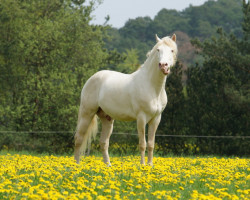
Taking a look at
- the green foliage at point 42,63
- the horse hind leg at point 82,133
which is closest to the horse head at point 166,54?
the horse hind leg at point 82,133

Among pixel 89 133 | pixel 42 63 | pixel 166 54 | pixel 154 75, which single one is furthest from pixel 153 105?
pixel 42 63

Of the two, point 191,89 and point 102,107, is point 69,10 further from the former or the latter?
point 102,107

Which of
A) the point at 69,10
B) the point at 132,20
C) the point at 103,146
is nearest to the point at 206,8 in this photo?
the point at 132,20

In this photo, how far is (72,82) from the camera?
20.6 m

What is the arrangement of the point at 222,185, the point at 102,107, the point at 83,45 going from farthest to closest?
1. the point at 83,45
2. the point at 102,107
3. the point at 222,185

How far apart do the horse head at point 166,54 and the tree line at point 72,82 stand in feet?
33.4

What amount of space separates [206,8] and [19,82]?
234 feet

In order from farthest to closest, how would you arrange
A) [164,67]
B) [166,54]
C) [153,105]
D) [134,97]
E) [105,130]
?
[105,130] → [134,97] → [153,105] → [166,54] → [164,67]

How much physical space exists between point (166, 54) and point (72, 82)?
41.9 ft

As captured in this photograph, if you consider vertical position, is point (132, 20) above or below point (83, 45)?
above

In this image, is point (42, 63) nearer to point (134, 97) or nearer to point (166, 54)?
point (134, 97)

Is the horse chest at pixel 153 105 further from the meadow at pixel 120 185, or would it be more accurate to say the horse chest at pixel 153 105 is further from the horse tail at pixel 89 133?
the horse tail at pixel 89 133

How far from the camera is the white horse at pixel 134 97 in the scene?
8641 millimetres

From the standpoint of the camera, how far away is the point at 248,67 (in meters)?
20.9
